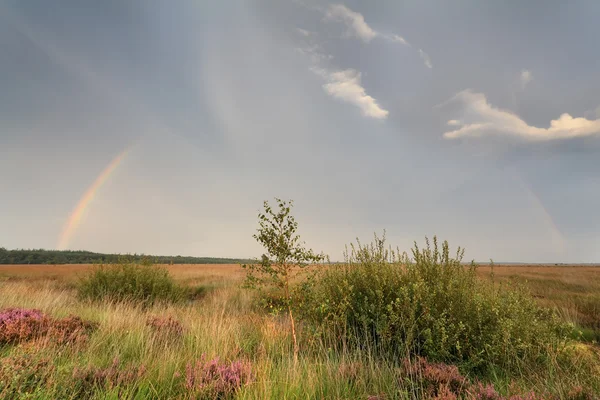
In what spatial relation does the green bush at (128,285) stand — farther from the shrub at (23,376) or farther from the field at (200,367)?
the shrub at (23,376)

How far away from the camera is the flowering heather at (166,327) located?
659 cm

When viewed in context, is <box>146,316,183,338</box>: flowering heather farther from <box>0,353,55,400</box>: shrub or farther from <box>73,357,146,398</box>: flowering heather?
<box>0,353,55,400</box>: shrub

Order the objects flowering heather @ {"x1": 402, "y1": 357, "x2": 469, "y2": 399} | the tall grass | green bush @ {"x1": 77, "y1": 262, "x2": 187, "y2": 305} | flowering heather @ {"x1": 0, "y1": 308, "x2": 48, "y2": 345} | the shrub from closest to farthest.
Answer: the shrub < the tall grass < flowering heather @ {"x1": 402, "y1": 357, "x2": 469, "y2": 399} < flowering heather @ {"x1": 0, "y1": 308, "x2": 48, "y2": 345} < green bush @ {"x1": 77, "y1": 262, "x2": 187, "y2": 305}

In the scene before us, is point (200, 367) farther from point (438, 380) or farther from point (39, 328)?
point (39, 328)

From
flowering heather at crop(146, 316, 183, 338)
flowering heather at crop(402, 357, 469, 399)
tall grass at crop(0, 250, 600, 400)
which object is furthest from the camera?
flowering heather at crop(146, 316, 183, 338)

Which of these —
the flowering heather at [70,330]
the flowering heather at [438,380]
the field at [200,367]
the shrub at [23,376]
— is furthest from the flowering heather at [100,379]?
the flowering heather at [438,380]

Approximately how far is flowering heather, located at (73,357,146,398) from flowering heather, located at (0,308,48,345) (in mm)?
2427

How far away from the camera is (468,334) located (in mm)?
5855

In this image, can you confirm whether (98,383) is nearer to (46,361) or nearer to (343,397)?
(46,361)

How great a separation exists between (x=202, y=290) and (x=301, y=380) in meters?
16.0

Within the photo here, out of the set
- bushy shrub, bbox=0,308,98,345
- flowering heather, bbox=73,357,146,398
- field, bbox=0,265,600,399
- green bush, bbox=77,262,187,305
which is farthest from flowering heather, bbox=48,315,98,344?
→ green bush, bbox=77,262,187,305

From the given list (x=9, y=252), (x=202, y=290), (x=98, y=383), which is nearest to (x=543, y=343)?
(x=98, y=383)

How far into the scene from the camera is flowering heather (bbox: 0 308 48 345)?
17.4 ft

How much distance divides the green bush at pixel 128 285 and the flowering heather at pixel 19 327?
23.1 feet
